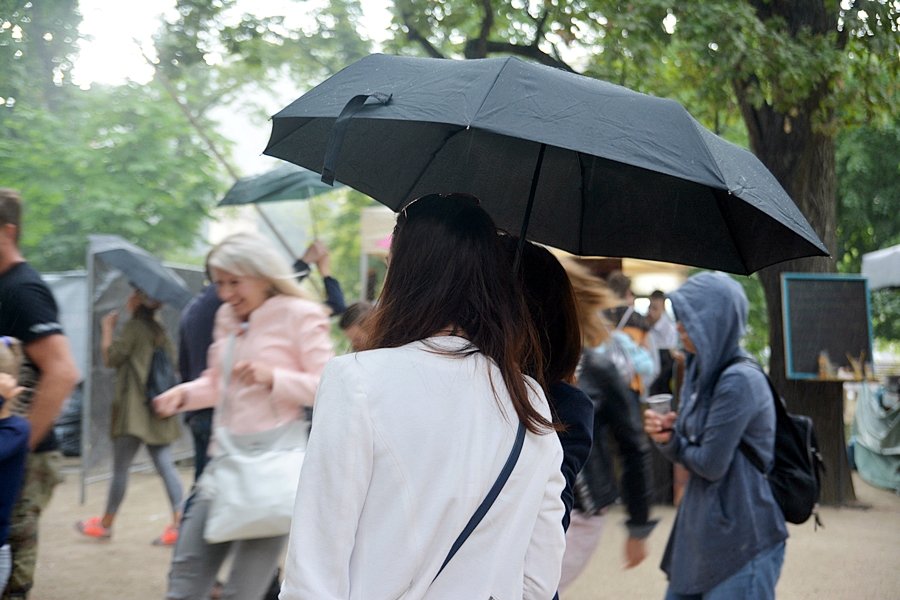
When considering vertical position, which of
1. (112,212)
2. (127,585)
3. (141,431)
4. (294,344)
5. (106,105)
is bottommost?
(127,585)

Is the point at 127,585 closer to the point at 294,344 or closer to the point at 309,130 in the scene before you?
the point at 294,344

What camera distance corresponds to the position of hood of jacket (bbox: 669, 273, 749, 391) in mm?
4051

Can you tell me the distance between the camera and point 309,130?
3.22 m

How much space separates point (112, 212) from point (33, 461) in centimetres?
1263

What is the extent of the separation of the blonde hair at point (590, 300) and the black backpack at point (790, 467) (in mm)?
528

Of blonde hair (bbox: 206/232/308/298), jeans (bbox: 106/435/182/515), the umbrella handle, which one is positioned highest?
the umbrella handle

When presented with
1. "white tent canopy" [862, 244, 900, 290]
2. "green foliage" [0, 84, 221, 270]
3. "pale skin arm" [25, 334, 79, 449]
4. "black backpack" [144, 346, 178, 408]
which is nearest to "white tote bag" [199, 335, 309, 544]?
"pale skin arm" [25, 334, 79, 449]

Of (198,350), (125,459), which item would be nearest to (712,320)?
(198,350)

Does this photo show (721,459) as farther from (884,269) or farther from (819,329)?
(884,269)

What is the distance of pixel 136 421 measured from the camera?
7953 mm

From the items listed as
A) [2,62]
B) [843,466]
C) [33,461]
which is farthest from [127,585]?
[843,466]

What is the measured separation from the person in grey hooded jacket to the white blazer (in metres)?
2.14

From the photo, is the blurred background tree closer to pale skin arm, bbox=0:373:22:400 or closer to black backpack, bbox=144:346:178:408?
black backpack, bbox=144:346:178:408

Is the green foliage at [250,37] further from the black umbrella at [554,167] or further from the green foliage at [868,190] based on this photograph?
the green foliage at [868,190]
